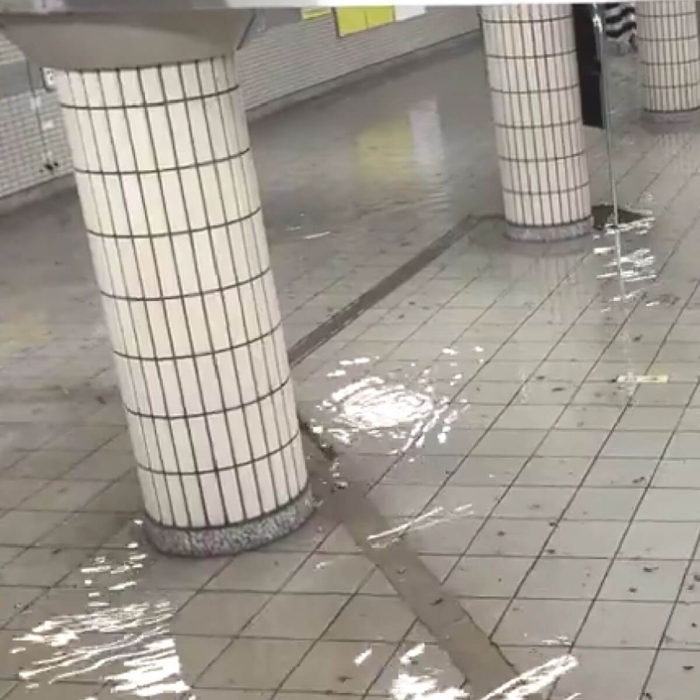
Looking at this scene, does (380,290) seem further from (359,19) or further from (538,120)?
(359,19)

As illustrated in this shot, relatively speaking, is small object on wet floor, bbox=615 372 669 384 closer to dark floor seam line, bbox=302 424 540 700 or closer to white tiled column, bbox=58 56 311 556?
dark floor seam line, bbox=302 424 540 700

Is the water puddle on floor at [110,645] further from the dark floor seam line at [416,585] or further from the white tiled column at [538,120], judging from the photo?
the white tiled column at [538,120]

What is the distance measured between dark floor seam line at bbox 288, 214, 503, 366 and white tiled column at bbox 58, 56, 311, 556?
212 centimetres

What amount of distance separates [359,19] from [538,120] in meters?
9.04

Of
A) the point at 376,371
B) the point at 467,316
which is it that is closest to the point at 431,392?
the point at 376,371

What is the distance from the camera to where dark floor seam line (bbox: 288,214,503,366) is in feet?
24.9

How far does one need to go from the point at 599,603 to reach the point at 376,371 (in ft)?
8.92

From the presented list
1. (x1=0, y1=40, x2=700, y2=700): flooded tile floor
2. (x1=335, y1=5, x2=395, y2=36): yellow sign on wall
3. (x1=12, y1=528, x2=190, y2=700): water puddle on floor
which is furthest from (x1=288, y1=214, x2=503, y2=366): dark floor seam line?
(x1=335, y1=5, x2=395, y2=36): yellow sign on wall

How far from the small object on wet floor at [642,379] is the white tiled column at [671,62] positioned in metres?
6.78

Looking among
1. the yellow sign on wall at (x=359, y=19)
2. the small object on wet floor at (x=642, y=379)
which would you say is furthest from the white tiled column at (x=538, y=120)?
the yellow sign on wall at (x=359, y=19)

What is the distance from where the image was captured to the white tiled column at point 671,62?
12.6m

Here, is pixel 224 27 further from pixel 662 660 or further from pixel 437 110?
pixel 437 110

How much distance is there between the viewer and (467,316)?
25.4 ft

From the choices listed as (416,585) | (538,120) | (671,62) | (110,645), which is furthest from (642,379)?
(671,62)
